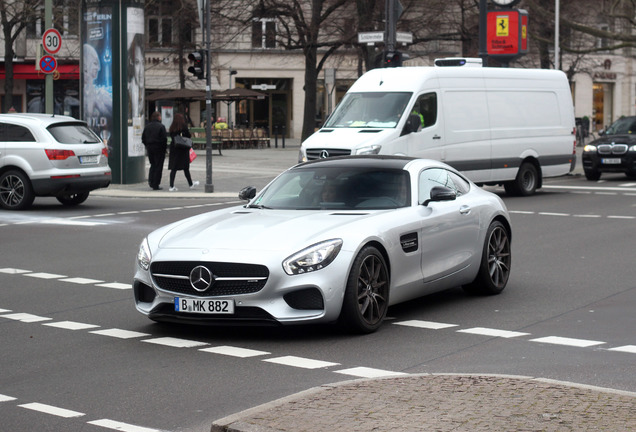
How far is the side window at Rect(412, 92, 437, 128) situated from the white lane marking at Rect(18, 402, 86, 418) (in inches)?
636

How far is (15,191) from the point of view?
21.1m

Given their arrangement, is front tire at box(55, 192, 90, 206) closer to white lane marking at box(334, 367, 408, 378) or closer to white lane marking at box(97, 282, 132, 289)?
white lane marking at box(97, 282, 132, 289)

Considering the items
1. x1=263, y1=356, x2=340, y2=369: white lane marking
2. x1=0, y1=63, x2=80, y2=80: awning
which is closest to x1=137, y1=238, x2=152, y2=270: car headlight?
x1=263, y1=356, x2=340, y2=369: white lane marking

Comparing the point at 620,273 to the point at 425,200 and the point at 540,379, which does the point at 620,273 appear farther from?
the point at 540,379

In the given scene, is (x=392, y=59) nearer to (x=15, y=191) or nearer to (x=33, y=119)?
(x=33, y=119)

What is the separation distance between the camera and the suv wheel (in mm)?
20953

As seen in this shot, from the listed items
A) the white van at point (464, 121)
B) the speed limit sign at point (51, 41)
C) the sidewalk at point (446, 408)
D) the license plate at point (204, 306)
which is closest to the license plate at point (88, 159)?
the white van at point (464, 121)

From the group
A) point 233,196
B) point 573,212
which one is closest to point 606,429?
point 573,212

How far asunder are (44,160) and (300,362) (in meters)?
14.0

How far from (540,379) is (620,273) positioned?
19.8ft

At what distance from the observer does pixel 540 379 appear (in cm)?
664

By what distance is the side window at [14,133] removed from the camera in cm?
2109

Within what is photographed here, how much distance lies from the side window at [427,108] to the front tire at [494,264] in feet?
36.7

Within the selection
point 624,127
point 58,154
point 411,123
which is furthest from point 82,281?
point 624,127
